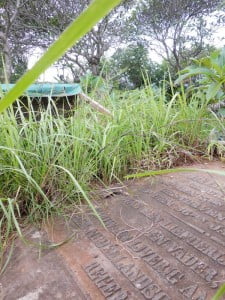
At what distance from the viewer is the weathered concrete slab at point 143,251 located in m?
0.64

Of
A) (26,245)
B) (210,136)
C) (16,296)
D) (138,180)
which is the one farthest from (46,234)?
(210,136)

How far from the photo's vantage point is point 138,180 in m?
1.27

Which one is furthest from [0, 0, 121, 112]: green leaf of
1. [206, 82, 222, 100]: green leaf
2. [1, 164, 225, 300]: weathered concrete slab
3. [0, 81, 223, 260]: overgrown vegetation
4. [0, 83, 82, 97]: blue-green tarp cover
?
[206, 82, 222, 100]: green leaf

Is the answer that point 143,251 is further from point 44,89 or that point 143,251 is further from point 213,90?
point 44,89

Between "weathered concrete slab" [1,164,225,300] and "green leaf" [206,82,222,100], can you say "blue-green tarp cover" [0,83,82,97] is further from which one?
"green leaf" [206,82,222,100]

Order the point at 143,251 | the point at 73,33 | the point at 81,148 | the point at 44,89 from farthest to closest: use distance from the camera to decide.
A: the point at 44,89
the point at 81,148
the point at 143,251
the point at 73,33

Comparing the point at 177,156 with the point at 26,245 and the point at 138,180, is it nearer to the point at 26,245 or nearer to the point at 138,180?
the point at 138,180

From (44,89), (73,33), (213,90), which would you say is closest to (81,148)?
(44,89)

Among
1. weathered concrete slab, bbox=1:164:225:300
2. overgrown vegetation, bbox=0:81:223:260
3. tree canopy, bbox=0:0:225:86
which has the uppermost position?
tree canopy, bbox=0:0:225:86

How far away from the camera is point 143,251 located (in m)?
0.77

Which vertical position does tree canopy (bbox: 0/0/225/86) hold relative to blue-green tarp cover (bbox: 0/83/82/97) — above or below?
above

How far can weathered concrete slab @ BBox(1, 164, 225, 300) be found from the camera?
0.64 metres

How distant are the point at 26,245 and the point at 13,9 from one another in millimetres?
6167

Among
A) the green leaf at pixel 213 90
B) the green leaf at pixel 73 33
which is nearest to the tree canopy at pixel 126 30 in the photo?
the green leaf at pixel 213 90
